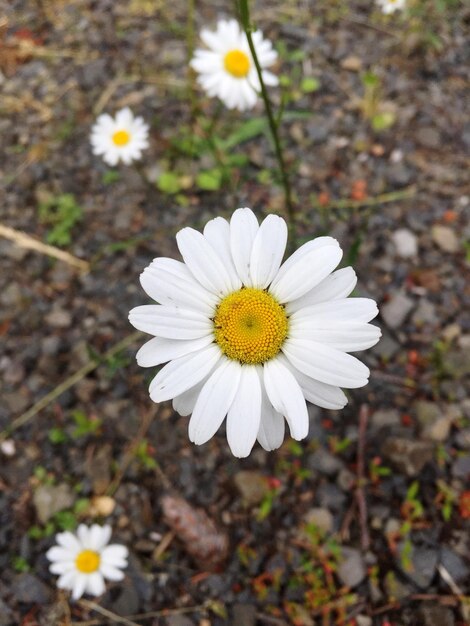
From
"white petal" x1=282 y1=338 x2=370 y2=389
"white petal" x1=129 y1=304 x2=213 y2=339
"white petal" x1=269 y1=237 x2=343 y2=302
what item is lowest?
"white petal" x1=282 y1=338 x2=370 y2=389

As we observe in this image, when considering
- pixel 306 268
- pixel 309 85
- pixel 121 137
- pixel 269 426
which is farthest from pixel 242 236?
pixel 309 85

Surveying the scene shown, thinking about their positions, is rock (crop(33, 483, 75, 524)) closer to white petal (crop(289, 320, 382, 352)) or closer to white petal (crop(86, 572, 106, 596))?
white petal (crop(86, 572, 106, 596))

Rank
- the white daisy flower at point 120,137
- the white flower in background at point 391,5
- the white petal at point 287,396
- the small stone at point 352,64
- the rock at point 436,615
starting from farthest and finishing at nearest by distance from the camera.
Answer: the small stone at point 352,64 < the white flower in background at point 391,5 < the white daisy flower at point 120,137 < the rock at point 436,615 < the white petal at point 287,396

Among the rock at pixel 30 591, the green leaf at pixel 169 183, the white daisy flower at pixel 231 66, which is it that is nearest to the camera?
the rock at pixel 30 591

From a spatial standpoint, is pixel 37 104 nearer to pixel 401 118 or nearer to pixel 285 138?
pixel 285 138

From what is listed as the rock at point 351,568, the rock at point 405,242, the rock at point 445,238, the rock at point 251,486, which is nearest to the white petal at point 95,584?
the rock at point 251,486

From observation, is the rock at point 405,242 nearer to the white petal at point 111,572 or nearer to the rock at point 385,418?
the rock at point 385,418

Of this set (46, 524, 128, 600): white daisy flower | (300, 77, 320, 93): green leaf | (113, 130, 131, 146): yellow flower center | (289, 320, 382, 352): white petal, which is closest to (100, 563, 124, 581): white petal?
(46, 524, 128, 600): white daisy flower
